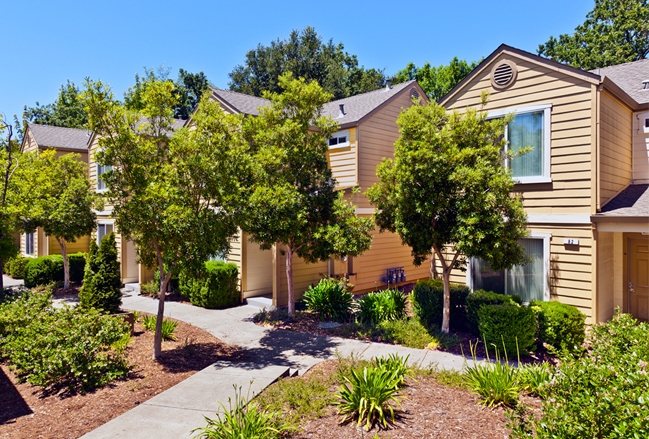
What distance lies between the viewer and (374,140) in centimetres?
1603

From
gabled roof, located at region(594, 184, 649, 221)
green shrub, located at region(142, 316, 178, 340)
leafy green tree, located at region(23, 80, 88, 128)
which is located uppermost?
leafy green tree, located at region(23, 80, 88, 128)

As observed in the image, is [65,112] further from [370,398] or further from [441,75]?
[370,398]

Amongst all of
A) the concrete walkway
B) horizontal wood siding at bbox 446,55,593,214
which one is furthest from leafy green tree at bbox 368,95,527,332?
the concrete walkway

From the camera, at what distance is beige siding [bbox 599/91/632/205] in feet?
32.7

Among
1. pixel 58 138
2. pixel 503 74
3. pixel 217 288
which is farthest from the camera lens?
pixel 58 138

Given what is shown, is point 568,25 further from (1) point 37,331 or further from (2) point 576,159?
(1) point 37,331

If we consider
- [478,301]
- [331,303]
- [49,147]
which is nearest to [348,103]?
[331,303]

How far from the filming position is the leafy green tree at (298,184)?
10477 mm

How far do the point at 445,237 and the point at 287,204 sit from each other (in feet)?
12.2

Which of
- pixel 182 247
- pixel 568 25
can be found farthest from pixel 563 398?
pixel 568 25

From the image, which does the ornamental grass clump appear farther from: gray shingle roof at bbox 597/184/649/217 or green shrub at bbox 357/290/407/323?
gray shingle roof at bbox 597/184/649/217

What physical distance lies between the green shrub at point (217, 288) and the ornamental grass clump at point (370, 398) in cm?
823

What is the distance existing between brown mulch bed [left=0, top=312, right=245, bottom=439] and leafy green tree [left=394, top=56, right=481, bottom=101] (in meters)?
28.3

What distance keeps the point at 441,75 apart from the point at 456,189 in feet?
92.3
